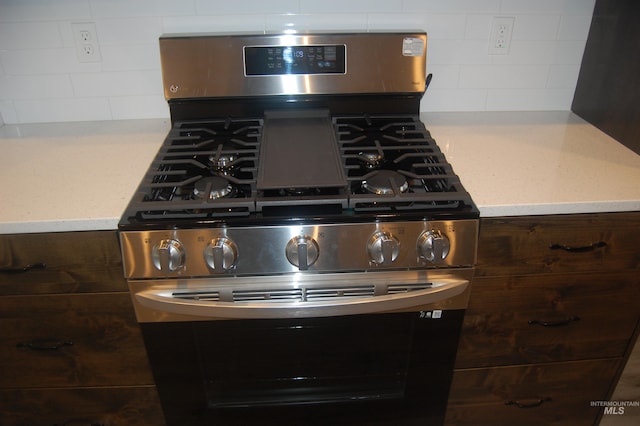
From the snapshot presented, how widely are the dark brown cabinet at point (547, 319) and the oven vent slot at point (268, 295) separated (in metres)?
0.42

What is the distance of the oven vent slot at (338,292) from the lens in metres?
0.98

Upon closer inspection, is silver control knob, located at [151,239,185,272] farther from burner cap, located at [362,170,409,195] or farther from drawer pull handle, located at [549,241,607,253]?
drawer pull handle, located at [549,241,607,253]

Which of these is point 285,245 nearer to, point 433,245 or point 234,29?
point 433,245

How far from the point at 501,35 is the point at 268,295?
1.10 meters

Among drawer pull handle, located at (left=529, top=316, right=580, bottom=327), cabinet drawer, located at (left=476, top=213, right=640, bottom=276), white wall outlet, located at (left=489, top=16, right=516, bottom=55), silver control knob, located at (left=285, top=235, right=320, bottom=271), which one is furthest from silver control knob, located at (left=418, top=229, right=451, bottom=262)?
white wall outlet, located at (left=489, top=16, right=516, bottom=55)

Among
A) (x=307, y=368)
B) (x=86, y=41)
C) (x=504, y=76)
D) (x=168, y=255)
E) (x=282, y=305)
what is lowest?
(x=307, y=368)

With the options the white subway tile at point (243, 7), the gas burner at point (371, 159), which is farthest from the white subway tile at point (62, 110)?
the gas burner at point (371, 159)

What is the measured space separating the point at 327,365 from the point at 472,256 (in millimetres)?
424

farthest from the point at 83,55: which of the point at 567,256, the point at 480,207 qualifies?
the point at 567,256

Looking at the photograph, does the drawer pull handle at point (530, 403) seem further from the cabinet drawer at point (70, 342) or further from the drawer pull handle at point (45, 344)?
the drawer pull handle at point (45, 344)

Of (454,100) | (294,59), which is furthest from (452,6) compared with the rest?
(294,59)

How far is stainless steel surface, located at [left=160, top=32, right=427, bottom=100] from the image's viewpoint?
4.33 feet

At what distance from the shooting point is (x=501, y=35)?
1463 millimetres

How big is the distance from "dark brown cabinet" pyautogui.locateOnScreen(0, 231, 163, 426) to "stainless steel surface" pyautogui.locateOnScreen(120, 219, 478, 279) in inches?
3.6
